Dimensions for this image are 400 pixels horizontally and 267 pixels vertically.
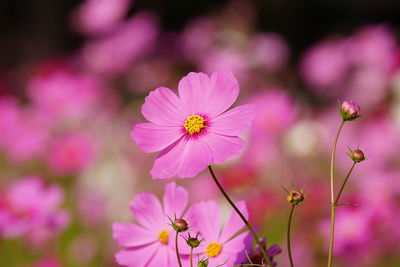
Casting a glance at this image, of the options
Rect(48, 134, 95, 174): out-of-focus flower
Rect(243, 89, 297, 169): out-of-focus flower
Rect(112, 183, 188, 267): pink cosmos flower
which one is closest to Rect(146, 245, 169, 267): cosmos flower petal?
Rect(112, 183, 188, 267): pink cosmos flower

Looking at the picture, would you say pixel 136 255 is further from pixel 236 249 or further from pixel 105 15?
pixel 105 15

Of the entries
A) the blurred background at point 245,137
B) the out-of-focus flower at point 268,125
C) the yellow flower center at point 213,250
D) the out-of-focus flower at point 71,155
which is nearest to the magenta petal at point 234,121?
the yellow flower center at point 213,250

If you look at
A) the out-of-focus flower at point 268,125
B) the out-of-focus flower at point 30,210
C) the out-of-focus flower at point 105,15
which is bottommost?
the out-of-focus flower at point 30,210

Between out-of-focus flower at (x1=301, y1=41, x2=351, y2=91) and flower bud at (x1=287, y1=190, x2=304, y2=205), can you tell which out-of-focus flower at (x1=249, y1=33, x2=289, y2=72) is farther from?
flower bud at (x1=287, y1=190, x2=304, y2=205)

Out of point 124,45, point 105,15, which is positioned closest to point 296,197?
point 124,45

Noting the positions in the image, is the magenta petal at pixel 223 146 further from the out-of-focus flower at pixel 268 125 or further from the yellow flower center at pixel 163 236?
the out-of-focus flower at pixel 268 125

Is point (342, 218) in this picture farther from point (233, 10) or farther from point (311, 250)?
point (233, 10)
